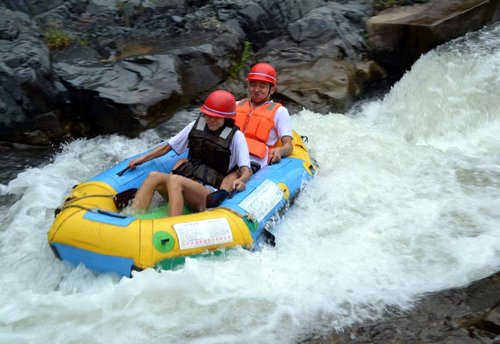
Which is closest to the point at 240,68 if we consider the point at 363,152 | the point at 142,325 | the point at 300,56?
the point at 300,56

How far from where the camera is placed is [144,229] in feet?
11.4

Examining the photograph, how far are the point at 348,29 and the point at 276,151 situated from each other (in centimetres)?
419

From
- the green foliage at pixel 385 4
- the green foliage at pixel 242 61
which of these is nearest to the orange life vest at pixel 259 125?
the green foliage at pixel 242 61

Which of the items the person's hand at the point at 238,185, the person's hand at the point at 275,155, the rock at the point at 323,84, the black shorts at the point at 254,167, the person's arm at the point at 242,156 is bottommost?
the rock at the point at 323,84

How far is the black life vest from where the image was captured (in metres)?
4.17

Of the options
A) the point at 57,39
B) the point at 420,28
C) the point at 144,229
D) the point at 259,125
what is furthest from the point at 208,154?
the point at 420,28

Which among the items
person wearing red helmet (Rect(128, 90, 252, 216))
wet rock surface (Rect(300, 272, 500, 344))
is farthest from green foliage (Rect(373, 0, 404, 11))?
wet rock surface (Rect(300, 272, 500, 344))

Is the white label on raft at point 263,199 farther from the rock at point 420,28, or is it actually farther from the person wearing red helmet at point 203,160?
the rock at point 420,28

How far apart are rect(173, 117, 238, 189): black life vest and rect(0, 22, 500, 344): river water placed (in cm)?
70

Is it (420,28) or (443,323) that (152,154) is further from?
(420,28)

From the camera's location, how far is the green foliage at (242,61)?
24.4 ft

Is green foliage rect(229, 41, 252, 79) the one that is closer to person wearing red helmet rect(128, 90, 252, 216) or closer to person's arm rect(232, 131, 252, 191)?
person wearing red helmet rect(128, 90, 252, 216)

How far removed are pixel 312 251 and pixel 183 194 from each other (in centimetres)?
112

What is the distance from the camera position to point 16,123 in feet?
20.3
